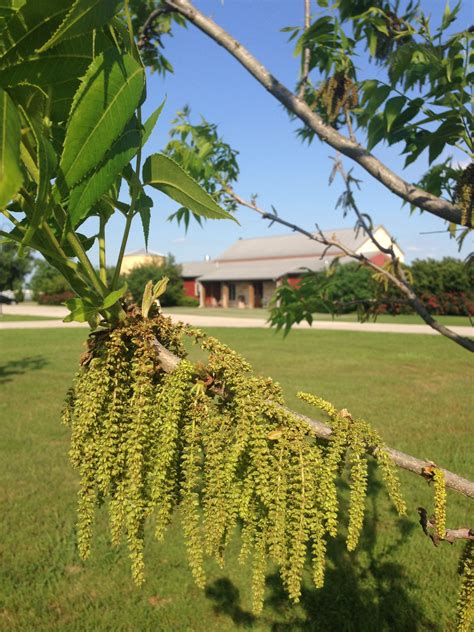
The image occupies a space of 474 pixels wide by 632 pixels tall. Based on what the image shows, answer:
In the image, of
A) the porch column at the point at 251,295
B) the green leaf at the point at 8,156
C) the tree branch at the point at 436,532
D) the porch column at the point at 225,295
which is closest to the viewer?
the green leaf at the point at 8,156

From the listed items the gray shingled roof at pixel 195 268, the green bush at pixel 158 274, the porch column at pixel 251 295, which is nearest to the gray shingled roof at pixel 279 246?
the gray shingled roof at pixel 195 268

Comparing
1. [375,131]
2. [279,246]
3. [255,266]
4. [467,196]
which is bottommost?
[467,196]

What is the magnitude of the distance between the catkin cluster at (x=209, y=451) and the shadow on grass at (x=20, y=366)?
13.3 meters

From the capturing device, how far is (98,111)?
0.75m

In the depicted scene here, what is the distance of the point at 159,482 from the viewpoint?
1098 millimetres

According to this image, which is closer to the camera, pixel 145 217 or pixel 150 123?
pixel 150 123

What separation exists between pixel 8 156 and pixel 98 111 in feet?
0.61

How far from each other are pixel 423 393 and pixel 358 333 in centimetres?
1343

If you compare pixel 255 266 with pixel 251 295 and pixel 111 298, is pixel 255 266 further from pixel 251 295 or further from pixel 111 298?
pixel 111 298

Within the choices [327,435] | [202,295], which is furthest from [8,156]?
[202,295]

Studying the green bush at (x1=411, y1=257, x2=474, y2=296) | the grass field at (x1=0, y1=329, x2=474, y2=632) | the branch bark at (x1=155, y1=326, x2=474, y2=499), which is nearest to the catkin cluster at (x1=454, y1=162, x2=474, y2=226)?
the branch bark at (x1=155, y1=326, x2=474, y2=499)

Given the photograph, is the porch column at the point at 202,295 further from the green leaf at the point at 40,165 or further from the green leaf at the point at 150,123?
the green leaf at the point at 40,165

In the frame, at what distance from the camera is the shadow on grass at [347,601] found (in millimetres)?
3828

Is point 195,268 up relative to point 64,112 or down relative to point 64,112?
up
